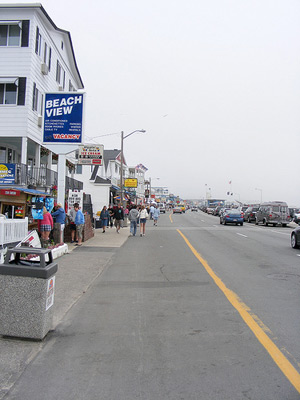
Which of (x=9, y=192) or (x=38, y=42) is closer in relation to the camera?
(x=9, y=192)

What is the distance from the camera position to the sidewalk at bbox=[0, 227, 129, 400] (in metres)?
3.93

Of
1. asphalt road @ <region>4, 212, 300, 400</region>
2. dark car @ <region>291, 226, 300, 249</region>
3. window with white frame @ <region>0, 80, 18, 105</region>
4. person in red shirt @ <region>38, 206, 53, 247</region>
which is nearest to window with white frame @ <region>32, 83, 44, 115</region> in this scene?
window with white frame @ <region>0, 80, 18, 105</region>

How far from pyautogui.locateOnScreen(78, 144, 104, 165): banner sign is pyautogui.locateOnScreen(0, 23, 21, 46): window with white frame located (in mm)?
8667

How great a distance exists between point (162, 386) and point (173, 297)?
344 cm

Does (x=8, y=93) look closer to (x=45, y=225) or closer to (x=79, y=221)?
(x=79, y=221)

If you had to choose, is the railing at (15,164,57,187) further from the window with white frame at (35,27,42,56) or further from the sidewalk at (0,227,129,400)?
the window with white frame at (35,27,42,56)

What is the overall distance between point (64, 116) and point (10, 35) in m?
9.25

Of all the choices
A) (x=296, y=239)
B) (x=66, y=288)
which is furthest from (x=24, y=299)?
(x=296, y=239)

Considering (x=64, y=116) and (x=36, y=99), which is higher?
(x=36, y=99)

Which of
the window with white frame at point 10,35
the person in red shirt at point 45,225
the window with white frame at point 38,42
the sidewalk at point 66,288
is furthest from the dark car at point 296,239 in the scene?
the window with white frame at point 10,35

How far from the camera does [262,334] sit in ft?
16.1

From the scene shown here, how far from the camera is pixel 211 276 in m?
8.90

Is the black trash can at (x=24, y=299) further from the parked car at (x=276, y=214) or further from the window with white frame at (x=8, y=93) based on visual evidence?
the parked car at (x=276, y=214)

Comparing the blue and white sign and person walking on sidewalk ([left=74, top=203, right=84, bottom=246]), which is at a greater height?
the blue and white sign
